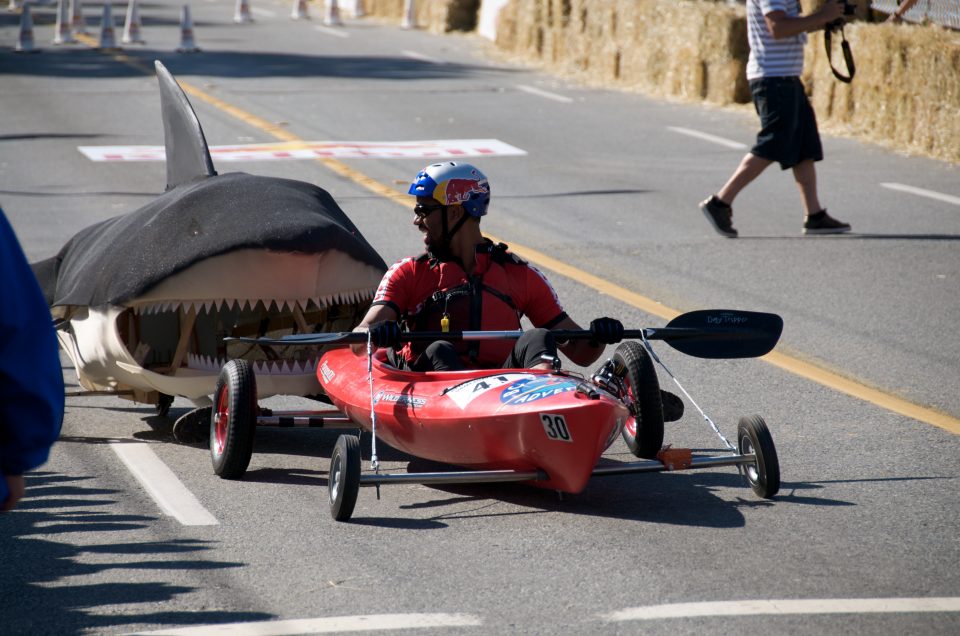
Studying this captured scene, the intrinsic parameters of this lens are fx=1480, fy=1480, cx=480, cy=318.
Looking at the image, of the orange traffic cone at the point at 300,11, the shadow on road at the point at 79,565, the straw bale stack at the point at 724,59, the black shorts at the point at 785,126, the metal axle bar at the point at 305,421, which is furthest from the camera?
the orange traffic cone at the point at 300,11

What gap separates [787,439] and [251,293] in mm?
2630

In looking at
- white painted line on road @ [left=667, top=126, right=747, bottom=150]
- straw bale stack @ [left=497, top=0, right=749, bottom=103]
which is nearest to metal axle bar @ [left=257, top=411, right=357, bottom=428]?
white painted line on road @ [left=667, top=126, right=747, bottom=150]

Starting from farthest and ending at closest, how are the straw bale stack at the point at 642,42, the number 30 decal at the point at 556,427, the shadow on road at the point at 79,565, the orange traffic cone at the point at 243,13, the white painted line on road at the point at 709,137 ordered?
the orange traffic cone at the point at 243,13, the straw bale stack at the point at 642,42, the white painted line on road at the point at 709,137, the number 30 decal at the point at 556,427, the shadow on road at the point at 79,565

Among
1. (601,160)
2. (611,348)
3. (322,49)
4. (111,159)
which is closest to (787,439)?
(611,348)

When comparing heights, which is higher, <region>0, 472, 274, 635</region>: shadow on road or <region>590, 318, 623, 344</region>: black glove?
<region>590, 318, 623, 344</region>: black glove

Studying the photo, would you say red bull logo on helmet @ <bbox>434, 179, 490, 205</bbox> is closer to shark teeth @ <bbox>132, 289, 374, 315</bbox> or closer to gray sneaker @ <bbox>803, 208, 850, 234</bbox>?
shark teeth @ <bbox>132, 289, 374, 315</bbox>

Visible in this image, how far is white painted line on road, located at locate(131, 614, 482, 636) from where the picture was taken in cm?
461

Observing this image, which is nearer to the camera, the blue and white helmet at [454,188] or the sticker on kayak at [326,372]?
the blue and white helmet at [454,188]

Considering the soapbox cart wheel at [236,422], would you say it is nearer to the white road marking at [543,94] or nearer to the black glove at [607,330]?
the black glove at [607,330]

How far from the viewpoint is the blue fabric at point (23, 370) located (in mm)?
3008

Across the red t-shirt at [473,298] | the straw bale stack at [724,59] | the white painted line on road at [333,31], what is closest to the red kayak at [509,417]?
the red t-shirt at [473,298]

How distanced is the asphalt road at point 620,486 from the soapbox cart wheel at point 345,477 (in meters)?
0.10

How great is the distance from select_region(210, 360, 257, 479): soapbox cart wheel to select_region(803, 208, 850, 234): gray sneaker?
6680 millimetres

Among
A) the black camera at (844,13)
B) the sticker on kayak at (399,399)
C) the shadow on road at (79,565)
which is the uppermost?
the black camera at (844,13)
